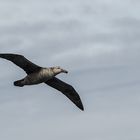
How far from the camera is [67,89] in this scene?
2180 inches

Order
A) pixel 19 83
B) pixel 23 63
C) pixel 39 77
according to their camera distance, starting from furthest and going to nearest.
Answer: pixel 23 63 → pixel 19 83 → pixel 39 77

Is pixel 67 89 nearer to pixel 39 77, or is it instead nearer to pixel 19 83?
pixel 19 83

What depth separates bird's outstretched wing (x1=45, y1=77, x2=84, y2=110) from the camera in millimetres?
54375

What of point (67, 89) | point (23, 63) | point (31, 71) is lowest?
point (31, 71)

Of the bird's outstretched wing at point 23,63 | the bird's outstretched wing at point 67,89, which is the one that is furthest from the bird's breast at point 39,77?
the bird's outstretched wing at point 67,89

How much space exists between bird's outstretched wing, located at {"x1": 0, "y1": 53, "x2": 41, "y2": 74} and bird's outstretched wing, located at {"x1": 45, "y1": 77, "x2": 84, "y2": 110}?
17.9ft

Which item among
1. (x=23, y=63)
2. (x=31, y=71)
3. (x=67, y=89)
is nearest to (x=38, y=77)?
(x=31, y=71)

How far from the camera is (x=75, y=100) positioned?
56.5 meters

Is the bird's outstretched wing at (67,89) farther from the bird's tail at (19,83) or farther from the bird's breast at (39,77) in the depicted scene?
the bird's breast at (39,77)

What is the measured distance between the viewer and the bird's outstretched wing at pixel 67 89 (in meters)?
54.4

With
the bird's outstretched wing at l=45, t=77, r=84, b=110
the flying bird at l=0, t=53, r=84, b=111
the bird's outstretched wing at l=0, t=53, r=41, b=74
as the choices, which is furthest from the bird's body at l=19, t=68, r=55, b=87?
the bird's outstretched wing at l=45, t=77, r=84, b=110

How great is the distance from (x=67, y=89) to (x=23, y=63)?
25.0ft

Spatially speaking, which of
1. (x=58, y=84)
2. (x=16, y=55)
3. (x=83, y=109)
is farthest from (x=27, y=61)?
(x=83, y=109)

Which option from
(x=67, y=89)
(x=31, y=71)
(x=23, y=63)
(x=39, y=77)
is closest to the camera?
(x=39, y=77)
